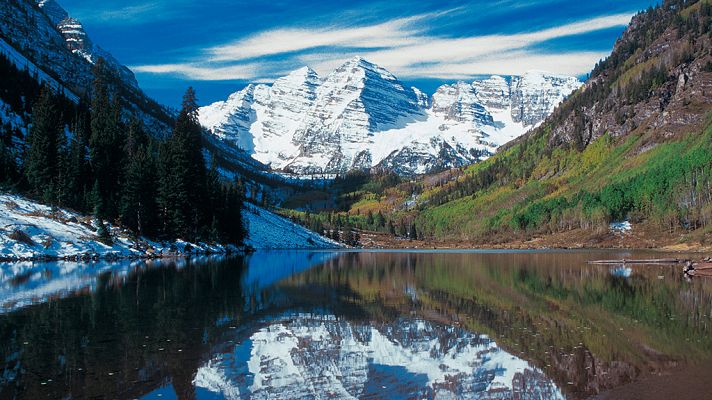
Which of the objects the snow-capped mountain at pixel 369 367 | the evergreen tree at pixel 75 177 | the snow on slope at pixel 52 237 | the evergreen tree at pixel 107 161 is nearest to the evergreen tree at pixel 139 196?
the evergreen tree at pixel 107 161

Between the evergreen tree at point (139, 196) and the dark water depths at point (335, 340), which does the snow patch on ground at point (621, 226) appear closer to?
the evergreen tree at point (139, 196)

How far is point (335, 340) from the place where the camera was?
93.3ft

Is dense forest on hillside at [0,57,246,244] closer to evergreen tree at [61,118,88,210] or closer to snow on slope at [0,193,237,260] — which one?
evergreen tree at [61,118,88,210]

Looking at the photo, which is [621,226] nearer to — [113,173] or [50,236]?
[113,173]

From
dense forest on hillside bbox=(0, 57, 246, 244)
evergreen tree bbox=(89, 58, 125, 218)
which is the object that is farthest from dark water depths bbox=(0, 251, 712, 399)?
evergreen tree bbox=(89, 58, 125, 218)

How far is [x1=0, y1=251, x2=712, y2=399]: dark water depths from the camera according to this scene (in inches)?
789

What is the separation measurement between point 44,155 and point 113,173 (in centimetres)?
1288

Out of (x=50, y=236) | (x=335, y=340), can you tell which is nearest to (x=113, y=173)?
(x=50, y=236)

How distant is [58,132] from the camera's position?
350 ft

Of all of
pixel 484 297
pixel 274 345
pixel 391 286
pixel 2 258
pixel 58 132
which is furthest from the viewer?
pixel 58 132

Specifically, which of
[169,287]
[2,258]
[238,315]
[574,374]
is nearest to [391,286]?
[169,287]

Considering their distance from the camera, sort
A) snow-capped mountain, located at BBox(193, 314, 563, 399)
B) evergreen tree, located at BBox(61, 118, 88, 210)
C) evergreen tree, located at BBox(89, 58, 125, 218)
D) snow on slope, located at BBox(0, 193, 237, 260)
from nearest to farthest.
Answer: snow-capped mountain, located at BBox(193, 314, 563, 399) → snow on slope, located at BBox(0, 193, 237, 260) → evergreen tree, located at BBox(61, 118, 88, 210) → evergreen tree, located at BBox(89, 58, 125, 218)

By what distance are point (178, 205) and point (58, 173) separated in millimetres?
19809

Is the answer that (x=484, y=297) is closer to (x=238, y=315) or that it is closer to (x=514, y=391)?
(x=238, y=315)
